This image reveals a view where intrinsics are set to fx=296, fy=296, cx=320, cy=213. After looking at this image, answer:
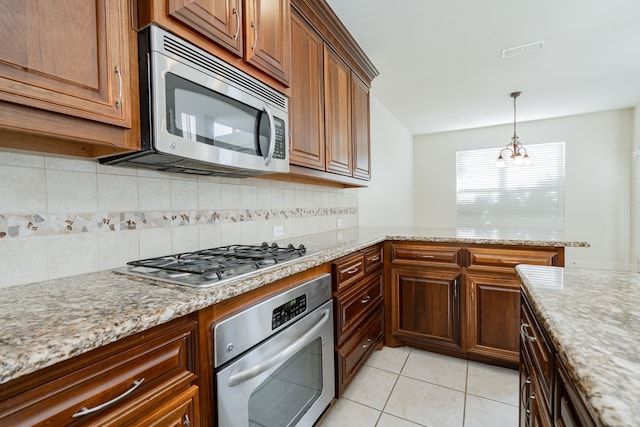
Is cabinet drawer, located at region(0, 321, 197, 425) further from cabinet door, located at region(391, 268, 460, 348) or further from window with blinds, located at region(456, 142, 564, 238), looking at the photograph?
window with blinds, located at region(456, 142, 564, 238)

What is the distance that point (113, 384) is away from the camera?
0.65m

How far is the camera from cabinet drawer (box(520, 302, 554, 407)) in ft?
2.29

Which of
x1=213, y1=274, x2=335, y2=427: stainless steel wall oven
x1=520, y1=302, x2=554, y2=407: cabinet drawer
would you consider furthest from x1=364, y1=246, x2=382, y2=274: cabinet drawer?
x1=520, y1=302, x2=554, y2=407: cabinet drawer

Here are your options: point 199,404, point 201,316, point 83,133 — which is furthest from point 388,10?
point 199,404

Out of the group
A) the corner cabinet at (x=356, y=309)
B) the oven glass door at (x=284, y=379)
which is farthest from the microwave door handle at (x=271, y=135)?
the oven glass door at (x=284, y=379)

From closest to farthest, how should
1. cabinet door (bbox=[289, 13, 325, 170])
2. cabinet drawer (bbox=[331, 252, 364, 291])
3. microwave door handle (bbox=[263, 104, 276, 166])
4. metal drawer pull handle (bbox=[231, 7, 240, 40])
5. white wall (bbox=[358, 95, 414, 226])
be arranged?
metal drawer pull handle (bbox=[231, 7, 240, 40]) < microwave door handle (bbox=[263, 104, 276, 166]) < cabinet drawer (bbox=[331, 252, 364, 291]) < cabinet door (bbox=[289, 13, 325, 170]) < white wall (bbox=[358, 95, 414, 226])

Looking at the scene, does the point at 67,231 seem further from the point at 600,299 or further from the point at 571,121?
the point at 571,121

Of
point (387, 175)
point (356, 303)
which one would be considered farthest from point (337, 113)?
point (387, 175)

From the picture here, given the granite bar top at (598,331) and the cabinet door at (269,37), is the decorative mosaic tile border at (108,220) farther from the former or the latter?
the granite bar top at (598,331)

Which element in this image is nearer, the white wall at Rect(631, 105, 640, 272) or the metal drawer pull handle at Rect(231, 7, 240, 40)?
the metal drawer pull handle at Rect(231, 7, 240, 40)

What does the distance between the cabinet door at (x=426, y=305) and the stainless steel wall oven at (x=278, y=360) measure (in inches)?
38.0

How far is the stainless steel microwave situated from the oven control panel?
60 cm

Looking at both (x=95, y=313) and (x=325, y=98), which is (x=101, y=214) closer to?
(x=95, y=313)

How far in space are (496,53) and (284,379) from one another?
3.09 m
